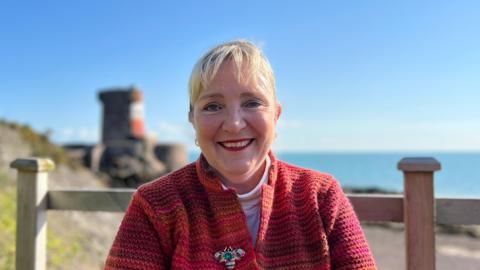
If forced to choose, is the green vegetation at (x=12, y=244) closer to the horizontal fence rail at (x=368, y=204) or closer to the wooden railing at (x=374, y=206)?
the wooden railing at (x=374, y=206)

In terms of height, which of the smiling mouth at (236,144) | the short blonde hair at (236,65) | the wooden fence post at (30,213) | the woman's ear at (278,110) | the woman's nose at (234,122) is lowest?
the wooden fence post at (30,213)

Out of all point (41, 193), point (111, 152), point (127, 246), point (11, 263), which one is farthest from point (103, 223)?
point (111, 152)

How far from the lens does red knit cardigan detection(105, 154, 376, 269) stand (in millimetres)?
1497

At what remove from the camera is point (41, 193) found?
7.97ft

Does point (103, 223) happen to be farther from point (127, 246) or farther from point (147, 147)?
point (147, 147)

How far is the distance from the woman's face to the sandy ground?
279 inches

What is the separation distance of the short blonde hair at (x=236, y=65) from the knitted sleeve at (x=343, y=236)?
1.48 ft

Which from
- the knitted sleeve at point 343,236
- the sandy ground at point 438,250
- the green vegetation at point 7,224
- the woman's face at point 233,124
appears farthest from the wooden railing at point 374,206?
the sandy ground at point 438,250

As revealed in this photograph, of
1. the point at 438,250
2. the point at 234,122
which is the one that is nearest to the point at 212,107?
the point at 234,122

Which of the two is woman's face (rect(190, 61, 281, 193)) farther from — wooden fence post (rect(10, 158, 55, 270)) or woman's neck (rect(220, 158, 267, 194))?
wooden fence post (rect(10, 158, 55, 270))

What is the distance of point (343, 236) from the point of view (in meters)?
1.58

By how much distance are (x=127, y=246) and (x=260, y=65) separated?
0.77 m

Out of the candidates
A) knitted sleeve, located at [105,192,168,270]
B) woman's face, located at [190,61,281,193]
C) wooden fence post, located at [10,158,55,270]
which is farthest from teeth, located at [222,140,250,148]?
wooden fence post, located at [10,158,55,270]

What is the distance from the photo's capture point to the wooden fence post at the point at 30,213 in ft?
7.80
